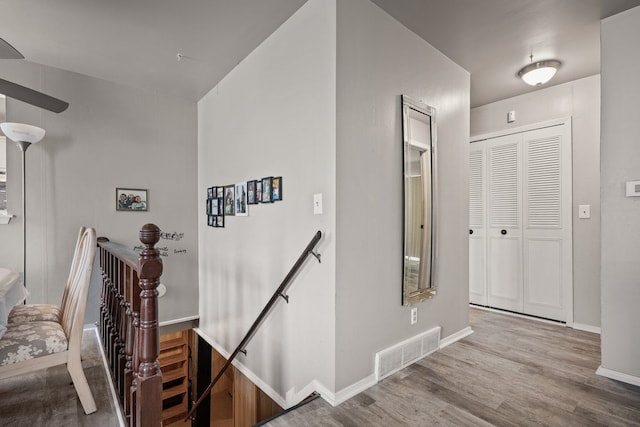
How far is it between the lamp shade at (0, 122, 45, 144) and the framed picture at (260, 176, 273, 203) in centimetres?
202

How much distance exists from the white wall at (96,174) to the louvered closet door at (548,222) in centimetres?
400

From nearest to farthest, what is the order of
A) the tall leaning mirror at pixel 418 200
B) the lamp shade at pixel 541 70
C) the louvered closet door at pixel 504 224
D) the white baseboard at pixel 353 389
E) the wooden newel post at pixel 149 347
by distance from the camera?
the wooden newel post at pixel 149 347, the white baseboard at pixel 353 389, the tall leaning mirror at pixel 418 200, the lamp shade at pixel 541 70, the louvered closet door at pixel 504 224

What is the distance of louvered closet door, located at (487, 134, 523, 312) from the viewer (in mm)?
3668

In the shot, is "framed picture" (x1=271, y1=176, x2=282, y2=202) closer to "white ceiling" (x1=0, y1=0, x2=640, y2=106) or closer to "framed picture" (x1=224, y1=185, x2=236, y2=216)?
"framed picture" (x1=224, y1=185, x2=236, y2=216)

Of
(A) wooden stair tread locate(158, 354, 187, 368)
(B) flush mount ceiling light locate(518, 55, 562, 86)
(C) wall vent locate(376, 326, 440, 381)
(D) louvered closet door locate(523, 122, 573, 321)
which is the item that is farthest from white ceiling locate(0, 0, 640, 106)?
(A) wooden stair tread locate(158, 354, 187, 368)

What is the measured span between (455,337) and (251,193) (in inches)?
90.4

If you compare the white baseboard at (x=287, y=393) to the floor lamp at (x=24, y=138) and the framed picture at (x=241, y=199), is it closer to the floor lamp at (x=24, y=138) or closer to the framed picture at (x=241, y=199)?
the framed picture at (x=241, y=199)

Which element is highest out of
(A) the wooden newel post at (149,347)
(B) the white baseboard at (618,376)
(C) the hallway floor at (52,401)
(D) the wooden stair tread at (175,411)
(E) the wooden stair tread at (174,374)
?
(A) the wooden newel post at (149,347)

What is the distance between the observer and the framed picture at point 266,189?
261 cm

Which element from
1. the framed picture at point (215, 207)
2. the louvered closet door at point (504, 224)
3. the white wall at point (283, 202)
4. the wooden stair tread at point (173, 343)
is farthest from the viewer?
the wooden stair tread at point (173, 343)

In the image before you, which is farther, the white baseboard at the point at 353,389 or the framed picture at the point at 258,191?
the framed picture at the point at 258,191

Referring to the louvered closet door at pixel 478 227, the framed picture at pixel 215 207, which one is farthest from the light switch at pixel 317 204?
the louvered closet door at pixel 478 227

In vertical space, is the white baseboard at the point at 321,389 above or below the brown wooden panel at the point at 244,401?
above

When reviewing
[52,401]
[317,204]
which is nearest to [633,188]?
[317,204]
